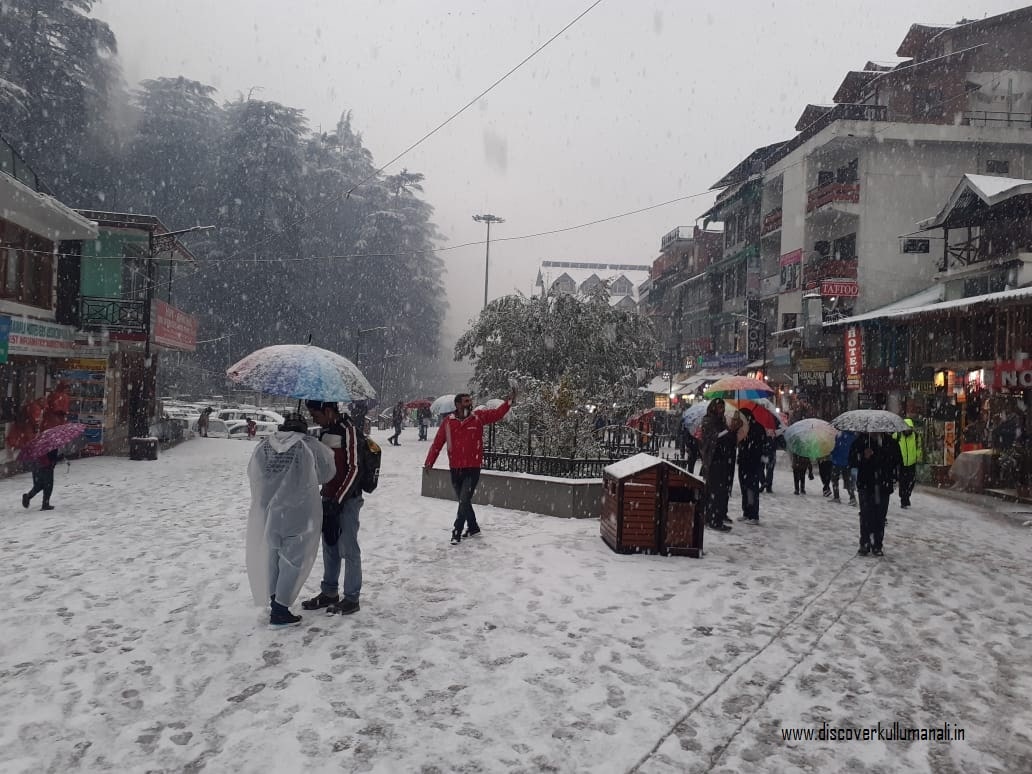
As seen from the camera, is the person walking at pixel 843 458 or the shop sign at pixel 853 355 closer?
the person walking at pixel 843 458

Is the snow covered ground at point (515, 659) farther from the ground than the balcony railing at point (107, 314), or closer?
closer

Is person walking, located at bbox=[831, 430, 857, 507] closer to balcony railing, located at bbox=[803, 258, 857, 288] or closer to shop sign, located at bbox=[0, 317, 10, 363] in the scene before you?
shop sign, located at bbox=[0, 317, 10, 363]

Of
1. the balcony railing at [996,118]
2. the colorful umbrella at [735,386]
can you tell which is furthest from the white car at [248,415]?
the balcony railing at [996,118]

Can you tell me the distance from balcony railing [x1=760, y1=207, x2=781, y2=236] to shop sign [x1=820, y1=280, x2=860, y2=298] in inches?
377

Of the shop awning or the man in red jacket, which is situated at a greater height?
the shop awning

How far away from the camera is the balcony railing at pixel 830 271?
94.1 feet

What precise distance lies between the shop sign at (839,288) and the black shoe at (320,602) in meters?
24.9

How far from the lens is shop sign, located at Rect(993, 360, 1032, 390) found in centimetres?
1521

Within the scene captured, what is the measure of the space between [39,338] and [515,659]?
659 inches

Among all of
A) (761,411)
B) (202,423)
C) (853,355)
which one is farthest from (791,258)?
(202,423)

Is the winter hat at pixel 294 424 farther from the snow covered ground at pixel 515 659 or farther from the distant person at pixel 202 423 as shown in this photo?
the distant person at pixel 202 423

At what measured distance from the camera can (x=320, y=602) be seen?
596cm

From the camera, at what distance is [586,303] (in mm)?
23875

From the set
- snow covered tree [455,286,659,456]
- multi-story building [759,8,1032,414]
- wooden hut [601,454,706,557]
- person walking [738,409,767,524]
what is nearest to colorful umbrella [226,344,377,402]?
wooden hut [601,454,706,557]
